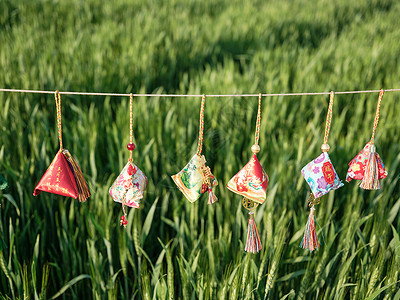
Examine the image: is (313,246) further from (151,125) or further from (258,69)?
(258,69)

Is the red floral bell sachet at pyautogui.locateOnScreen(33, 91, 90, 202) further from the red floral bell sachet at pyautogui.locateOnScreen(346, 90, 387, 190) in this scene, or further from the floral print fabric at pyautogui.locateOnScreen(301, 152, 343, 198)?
the red floral bell sachet at pyautogui.locateOnScreen(346, 90, 387, 190)

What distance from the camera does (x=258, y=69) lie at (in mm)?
2600

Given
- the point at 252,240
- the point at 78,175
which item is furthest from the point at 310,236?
the point at 78,175

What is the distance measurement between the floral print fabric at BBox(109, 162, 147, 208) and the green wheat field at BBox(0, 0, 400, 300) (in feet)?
0.70

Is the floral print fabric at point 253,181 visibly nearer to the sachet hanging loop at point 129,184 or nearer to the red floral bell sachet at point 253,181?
the red floral bell sachet at point 253,181

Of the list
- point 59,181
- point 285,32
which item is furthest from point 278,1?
point 59,181

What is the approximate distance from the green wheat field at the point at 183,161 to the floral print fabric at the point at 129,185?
21 cm

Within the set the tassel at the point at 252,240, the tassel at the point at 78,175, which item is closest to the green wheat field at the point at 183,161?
the tassel at the point at 252,240

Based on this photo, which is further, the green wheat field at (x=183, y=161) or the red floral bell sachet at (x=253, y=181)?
the green wheat field at (x=183, y=161)

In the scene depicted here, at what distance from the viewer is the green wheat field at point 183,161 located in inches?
41.9

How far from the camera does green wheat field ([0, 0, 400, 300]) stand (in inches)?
41.9

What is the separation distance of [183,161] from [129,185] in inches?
30.4

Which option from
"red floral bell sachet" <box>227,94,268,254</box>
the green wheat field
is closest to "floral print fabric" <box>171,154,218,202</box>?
"red floral bell sachet" <box>227,94,268,254</box>

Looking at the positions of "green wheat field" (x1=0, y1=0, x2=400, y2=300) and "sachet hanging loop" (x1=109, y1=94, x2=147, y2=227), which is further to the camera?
"green wheat field" (x1=0, y1=0, x2=400, y2=300)
